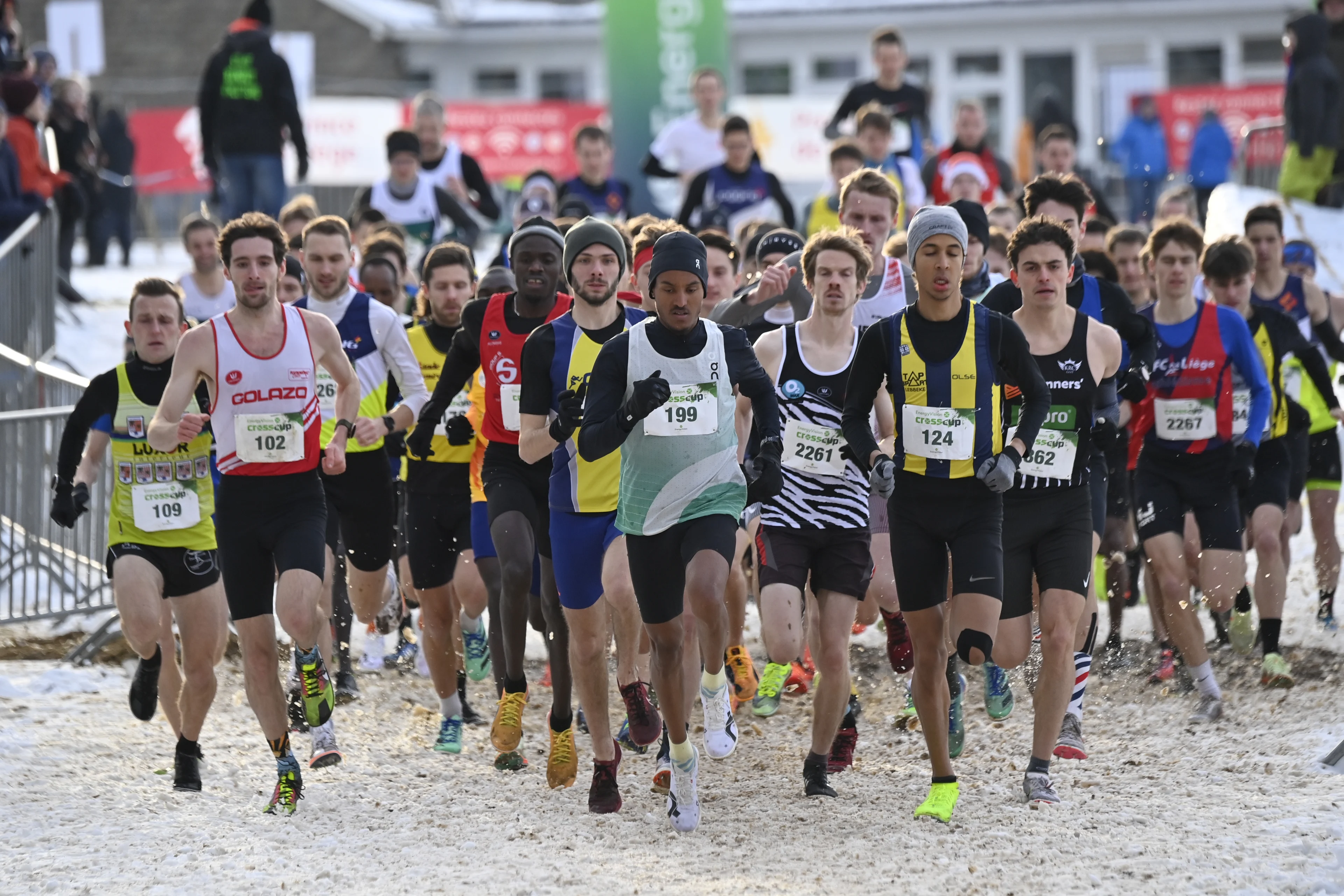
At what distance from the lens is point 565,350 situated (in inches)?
258

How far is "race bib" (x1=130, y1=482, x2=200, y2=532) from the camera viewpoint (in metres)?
7.24

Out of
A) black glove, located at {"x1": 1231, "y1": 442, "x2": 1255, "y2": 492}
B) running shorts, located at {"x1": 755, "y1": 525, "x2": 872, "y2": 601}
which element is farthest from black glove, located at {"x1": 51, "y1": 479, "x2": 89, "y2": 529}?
black glove, located at {"x1": 1231, "y1": 442, "x2": 1255, "y2": 492}

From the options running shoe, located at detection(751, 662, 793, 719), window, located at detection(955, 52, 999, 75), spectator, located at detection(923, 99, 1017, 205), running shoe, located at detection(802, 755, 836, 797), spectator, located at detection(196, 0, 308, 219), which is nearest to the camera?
running shoe, located at detection(802, 755, 836, 797)

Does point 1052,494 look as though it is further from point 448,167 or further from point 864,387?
point 448,167

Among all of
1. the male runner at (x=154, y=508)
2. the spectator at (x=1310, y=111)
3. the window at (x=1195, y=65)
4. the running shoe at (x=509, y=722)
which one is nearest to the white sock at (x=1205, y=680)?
the running shoe at (x=509, y=722)

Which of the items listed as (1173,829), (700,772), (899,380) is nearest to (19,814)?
(700,772)

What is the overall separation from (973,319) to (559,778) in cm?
236

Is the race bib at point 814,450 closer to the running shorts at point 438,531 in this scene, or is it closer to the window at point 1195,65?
the running shorts at point 438,531

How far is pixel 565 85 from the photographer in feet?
127

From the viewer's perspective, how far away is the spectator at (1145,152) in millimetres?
22609

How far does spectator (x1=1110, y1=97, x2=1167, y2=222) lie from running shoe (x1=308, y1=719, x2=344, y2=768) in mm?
16638

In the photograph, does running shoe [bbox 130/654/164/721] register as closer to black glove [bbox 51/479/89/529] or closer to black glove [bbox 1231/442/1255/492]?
black glove [bbox 51/479/89/529]

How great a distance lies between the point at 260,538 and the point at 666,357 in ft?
5.96

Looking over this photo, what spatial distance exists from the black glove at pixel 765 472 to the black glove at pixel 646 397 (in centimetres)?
39
